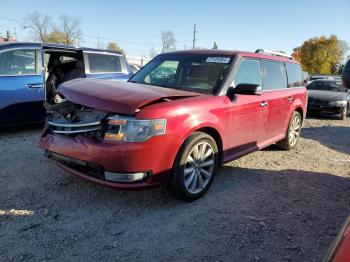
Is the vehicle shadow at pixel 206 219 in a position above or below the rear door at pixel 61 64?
below

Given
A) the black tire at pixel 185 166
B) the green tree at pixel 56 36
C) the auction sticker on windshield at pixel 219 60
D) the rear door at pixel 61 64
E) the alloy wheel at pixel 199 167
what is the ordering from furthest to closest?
the green tree at pixel 56 36 → the rear door at pixel 61 64 → the auction sticker on windshield at pixel 219 60 → the alloy wheel at pixel 199 167 → the black tire at pixel 185 166

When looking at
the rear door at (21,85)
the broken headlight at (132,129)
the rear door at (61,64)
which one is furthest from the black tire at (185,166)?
the rear door at (61,64)

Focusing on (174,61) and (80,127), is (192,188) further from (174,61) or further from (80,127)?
(174,61)

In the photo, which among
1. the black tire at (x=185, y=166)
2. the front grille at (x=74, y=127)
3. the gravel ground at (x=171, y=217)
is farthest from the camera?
the black tire at (x=185, y=166)

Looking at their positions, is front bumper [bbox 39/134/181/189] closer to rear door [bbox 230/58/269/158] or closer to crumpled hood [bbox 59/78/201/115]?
crumpled hood [bbox 59/78/201/115]

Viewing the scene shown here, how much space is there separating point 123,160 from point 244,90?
1.79m

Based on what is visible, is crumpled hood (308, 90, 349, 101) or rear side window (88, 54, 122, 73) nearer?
rear side window (88, 54, 122, 73)

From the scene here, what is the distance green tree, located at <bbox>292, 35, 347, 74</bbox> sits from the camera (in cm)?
6688

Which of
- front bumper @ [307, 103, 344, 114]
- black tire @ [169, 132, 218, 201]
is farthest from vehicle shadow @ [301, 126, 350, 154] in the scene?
black tire @ [169, 132, 218, 201]

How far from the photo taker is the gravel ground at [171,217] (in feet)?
9.66

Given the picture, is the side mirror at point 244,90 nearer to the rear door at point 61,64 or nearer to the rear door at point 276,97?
the rear door at point 276,97

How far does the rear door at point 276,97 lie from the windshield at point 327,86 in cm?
821

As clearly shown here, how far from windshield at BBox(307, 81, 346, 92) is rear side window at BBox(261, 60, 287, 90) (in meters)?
8.23

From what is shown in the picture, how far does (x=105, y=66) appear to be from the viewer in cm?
798
